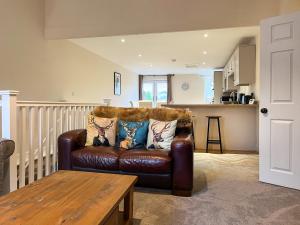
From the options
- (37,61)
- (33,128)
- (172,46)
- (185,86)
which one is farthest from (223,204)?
(185,86)

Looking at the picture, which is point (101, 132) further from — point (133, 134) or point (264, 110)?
point (264, 110)

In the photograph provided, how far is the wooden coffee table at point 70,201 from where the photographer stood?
118cm

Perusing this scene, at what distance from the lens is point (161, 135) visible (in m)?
2.97

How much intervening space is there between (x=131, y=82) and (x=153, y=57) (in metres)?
3.21

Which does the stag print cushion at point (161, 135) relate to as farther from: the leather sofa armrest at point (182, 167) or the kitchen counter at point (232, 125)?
the kitchen counter at point (232, 125)

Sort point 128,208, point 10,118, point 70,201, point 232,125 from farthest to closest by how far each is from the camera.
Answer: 1. point 232,125
2. point 10,118
3. point 128,208
4. point 70,201

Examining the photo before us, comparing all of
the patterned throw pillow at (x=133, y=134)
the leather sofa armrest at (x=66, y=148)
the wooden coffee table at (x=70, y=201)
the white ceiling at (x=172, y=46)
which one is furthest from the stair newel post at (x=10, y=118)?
the white ceiling at (x=172, y=46)

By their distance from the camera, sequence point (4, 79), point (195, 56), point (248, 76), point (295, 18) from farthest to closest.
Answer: point (195, 56) → point (248, 76) → point (4, 79) → point (295, 18)

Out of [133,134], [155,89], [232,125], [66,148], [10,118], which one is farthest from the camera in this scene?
[155,89]

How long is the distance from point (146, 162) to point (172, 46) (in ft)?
13.4

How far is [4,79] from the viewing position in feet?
12.4

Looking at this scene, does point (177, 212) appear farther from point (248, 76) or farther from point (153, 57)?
point (153, 57)

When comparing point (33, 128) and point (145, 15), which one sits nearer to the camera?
point (33, 128)

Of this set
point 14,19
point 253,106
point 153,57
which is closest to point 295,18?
point 253,106
